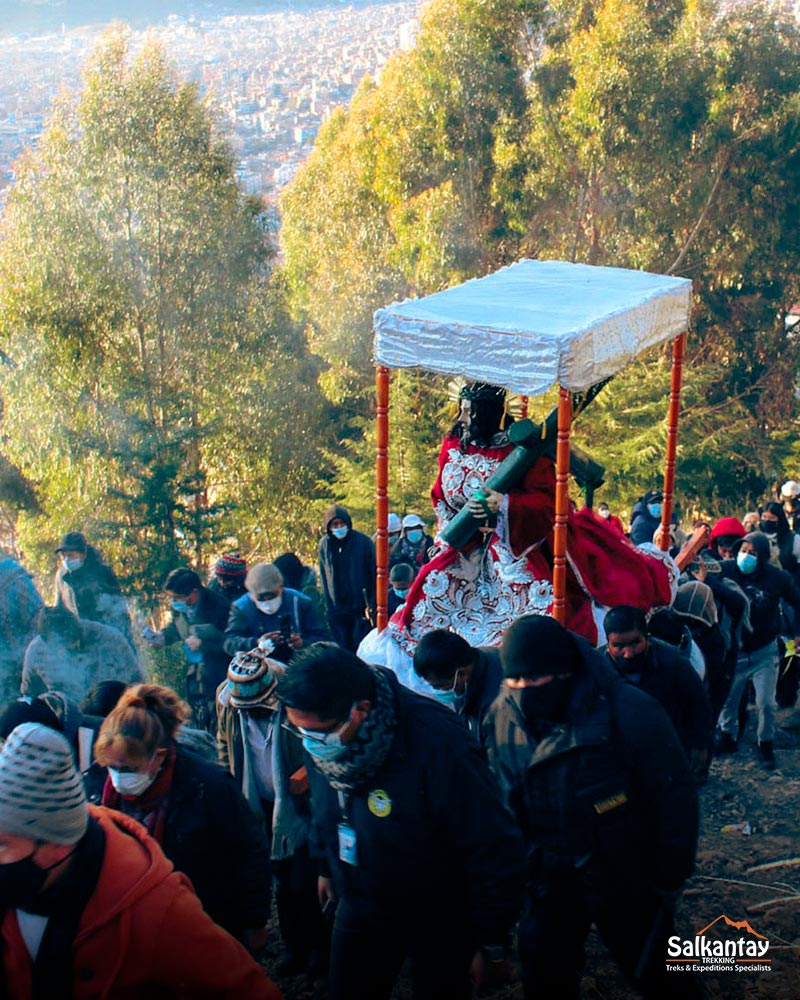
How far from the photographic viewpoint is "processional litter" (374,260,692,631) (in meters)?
5.66

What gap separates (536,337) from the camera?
562 cm

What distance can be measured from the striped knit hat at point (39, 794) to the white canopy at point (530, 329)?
3427 mm

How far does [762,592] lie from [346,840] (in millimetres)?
4498

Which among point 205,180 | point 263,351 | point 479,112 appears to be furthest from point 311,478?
point 479,112

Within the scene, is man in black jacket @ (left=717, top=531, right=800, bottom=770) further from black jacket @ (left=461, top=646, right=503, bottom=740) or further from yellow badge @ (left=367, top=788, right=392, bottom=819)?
yellow badge @ (left=367, top=788, right=392, bottom=819)

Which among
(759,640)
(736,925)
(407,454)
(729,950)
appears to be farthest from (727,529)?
(407,454)

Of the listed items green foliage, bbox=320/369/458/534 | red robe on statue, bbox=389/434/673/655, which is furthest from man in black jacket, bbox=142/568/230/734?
green foliage, bbox=320/369/458/534

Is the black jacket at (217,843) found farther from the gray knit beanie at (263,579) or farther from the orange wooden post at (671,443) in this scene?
the orange wooden post at (671,443)

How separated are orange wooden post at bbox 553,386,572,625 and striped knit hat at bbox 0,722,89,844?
3.34m

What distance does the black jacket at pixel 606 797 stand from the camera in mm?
3482

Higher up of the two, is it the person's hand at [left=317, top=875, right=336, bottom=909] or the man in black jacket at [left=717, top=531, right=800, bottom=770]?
the person's hand at [left=317, top=875, right=336, bottom=909]

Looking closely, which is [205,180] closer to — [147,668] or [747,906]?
[147,668]

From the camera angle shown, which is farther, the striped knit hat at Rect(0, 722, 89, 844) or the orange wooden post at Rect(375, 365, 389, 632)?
the orange wooden post at Rect(375, 365, 389, 632)

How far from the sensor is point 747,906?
Answer: 5.30 m
